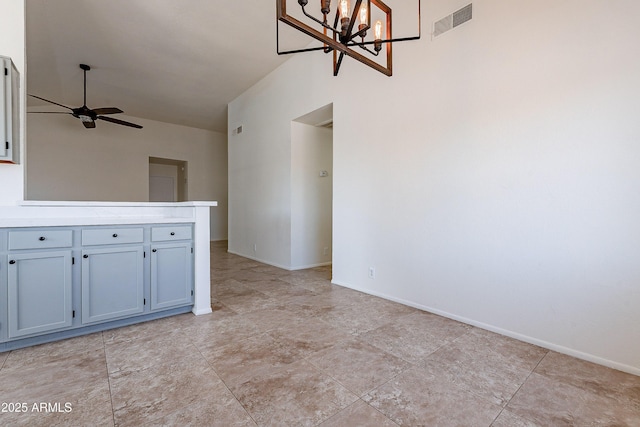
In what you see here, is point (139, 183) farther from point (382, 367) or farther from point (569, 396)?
point (569, 396)

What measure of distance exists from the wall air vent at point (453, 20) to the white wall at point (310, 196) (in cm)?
255

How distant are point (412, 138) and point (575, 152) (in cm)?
134

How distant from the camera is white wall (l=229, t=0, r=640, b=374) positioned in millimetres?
1908

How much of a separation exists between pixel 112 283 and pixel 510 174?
3.38m

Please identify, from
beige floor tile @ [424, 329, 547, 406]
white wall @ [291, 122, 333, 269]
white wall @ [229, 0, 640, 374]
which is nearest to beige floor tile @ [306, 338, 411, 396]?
beige floor tile @ [424, 329, 547, 406]

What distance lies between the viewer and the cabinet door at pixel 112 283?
2328 millimetres

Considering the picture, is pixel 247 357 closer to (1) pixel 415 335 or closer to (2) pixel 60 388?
(2) pixel 60 388

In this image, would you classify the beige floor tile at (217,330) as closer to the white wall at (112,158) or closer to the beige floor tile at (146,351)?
the beige floor tile at (146,351)

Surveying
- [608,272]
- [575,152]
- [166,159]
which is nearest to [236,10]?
[575,152]

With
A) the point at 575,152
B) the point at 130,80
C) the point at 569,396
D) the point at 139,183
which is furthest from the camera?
the point at 139,183

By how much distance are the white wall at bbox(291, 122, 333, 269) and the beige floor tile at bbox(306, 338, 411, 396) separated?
9.20 feet

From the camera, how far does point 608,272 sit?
1937 mm

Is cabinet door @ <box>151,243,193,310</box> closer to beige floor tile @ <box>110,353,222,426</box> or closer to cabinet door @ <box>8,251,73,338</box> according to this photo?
cabinet door @ <box>8,251,73,338</box>

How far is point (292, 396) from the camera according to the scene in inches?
63.0
